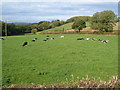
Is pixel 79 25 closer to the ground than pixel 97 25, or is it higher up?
higher up

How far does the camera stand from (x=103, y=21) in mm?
50594

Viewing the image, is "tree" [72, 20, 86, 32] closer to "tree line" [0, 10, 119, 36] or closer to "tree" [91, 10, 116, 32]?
"tree line" [0, 10, 119, 36]

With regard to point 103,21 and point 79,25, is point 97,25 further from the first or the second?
point 79,25

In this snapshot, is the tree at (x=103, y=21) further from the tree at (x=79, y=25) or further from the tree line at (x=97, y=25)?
the tree at (x=79, y=25)

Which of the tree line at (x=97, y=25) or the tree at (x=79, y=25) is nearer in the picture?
the tree line at (x=97, y=25)

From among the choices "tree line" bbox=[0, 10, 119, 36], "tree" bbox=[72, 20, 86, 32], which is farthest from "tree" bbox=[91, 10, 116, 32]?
"tree" bbox=[72, 20, 86, 32]

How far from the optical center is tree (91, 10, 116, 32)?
48844 mm

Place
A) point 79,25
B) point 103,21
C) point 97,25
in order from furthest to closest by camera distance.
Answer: point 79,25, point 103,21, point 97,25

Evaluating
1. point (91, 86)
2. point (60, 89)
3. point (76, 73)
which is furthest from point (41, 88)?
point (76, 73)

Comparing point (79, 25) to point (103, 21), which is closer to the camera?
point (103, 21)

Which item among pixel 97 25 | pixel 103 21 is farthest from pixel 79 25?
pixel 103 21

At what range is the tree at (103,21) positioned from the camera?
160ft

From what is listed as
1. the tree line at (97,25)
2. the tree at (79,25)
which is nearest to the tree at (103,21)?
the tree line at (97,25)

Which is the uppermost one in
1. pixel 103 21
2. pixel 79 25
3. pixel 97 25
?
pixel 103 21
